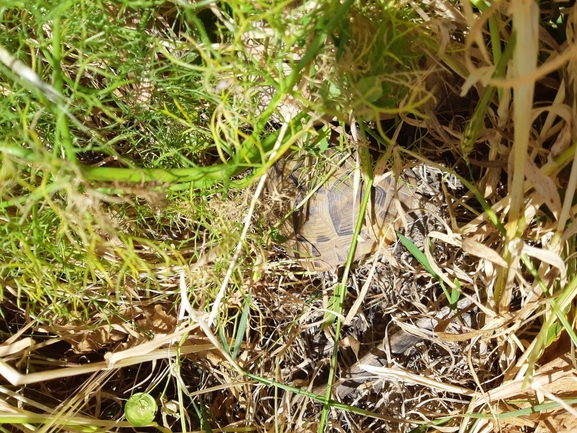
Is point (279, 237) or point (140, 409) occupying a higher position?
point (279, 237)

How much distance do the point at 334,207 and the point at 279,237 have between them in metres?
0.12

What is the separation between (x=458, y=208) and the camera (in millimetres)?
963

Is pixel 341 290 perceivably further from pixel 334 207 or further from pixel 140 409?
pixel 140 409

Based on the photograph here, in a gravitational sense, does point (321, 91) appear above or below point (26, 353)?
above

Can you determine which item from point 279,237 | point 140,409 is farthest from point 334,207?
point 140,409

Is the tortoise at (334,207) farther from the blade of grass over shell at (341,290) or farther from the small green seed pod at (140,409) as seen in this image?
the small green seed pod at (140,409)

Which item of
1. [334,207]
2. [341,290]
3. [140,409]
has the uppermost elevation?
[334,207]

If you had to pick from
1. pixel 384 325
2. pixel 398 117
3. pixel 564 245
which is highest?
pixel 398 117

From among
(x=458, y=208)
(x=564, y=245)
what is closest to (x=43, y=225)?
(x=458, y=208)

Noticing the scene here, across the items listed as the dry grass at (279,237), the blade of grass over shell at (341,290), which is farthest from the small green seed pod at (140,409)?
the blade of grass over shell at (341,290)

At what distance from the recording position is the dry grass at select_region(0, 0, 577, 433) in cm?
71

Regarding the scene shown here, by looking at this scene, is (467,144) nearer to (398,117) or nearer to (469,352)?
(398,117)

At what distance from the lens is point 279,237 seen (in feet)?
3.21

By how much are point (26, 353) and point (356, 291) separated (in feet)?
2.13
